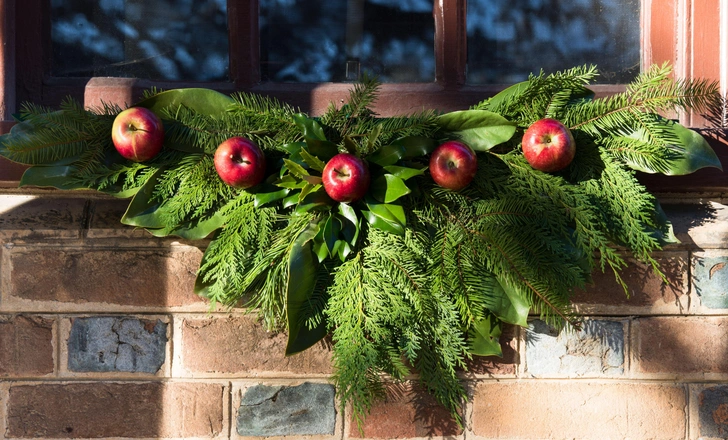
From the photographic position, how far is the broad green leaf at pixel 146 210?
4.61ft

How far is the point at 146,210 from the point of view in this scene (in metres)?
1.43

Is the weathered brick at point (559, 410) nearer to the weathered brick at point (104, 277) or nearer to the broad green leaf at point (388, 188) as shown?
the broad green leaf at point (388, 188)

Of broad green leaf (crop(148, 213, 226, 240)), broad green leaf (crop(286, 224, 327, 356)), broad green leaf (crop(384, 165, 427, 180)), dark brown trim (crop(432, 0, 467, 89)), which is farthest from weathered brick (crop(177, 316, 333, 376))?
dark brown trim (crop(432, 0, 467, 89))

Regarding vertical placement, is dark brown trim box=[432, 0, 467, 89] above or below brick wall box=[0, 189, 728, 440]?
above

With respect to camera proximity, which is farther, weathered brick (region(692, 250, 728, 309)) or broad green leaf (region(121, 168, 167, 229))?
weathered brick (region(692, 250, 728, 309))

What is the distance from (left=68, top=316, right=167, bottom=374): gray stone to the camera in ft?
5.05

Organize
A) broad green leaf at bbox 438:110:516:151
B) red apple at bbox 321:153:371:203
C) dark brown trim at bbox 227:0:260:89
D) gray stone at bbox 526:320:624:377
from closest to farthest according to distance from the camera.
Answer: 1. red apple at bbox 321:153:371:203
2. broad green leaf at bbox 438:110:516:151
3. gray stone at bbox 526:320:624:377
4. dark brown trim at bbox 227:0:260:89

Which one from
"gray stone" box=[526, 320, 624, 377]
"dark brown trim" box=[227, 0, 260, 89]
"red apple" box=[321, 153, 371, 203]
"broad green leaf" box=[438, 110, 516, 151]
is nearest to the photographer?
"red apple" box=[321, 153, 371, 203]

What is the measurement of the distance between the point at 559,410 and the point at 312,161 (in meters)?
0.82

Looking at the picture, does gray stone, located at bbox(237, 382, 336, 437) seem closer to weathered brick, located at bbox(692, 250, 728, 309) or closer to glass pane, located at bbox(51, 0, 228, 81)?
glass pane, located at bbox(51, 0, 228, 81)

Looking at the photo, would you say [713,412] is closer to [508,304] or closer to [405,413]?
[508,304]

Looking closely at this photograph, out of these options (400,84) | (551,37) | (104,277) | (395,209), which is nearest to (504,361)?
(395,209)

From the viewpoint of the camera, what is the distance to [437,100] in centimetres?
168

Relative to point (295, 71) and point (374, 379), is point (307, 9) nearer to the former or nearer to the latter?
point (295, 71)
